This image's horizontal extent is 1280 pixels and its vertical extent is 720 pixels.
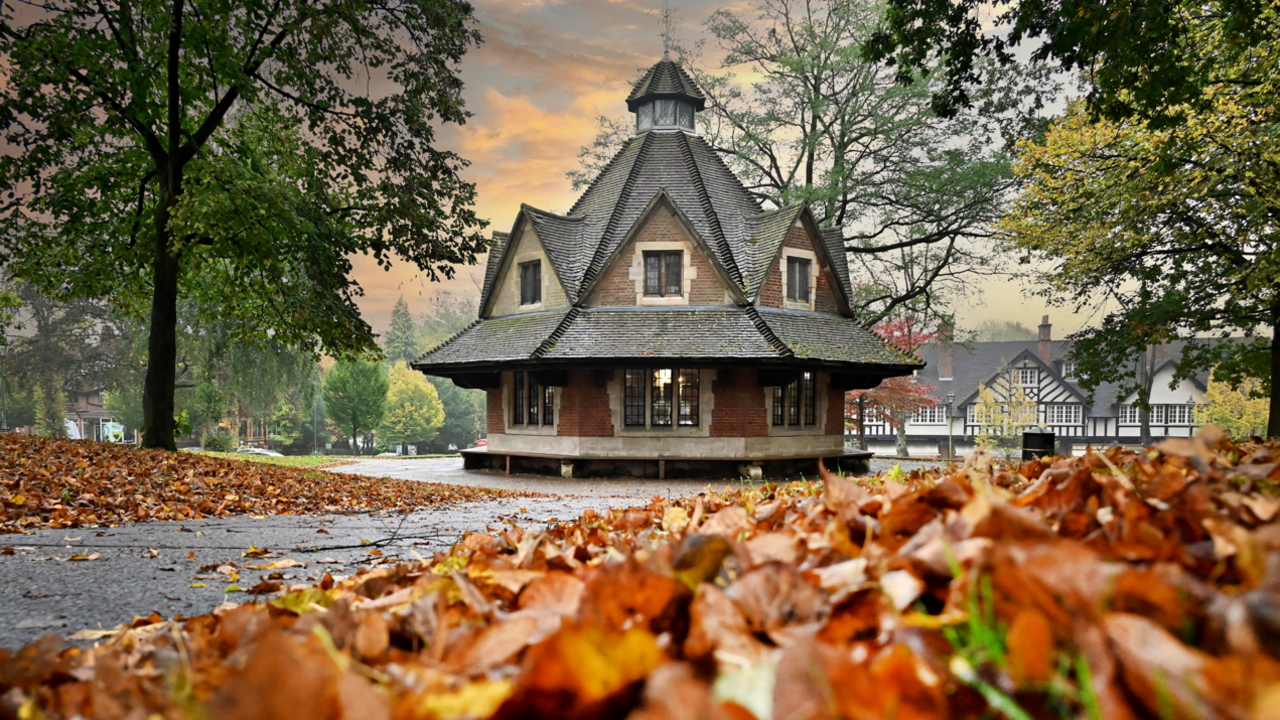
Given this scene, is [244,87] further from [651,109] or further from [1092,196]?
[1092,196]

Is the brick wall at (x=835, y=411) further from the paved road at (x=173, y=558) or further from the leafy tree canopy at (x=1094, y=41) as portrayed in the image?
the paved road at (x=173, y=558)

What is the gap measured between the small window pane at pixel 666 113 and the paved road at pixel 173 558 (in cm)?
1866

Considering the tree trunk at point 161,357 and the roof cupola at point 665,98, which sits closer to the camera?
the tree trunk at point 161,357

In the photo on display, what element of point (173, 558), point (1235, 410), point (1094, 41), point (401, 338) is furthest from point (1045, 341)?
point (401, 338)

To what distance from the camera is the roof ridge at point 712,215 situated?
62.6 ft

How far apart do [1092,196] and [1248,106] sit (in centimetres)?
297

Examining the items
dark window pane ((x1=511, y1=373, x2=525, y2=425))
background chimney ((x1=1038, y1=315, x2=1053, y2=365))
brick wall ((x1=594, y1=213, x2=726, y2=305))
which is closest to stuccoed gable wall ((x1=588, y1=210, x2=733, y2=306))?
brick wall ((x1=594, y1=213, x2=726, y2=305))

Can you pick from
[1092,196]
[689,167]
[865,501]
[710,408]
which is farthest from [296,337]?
[1092,196]

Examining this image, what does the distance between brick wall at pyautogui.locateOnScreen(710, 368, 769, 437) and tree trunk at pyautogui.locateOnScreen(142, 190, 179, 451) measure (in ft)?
40.7

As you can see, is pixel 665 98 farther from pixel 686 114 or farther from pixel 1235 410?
pixel 1235 410

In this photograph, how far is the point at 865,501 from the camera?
1.99 meters

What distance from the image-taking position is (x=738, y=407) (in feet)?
58.1

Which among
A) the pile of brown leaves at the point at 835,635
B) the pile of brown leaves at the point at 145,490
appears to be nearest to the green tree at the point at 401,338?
the pile of brown leaves at the point at 145,490

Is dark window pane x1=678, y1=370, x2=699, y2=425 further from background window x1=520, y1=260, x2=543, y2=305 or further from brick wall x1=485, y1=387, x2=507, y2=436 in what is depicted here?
brick wall x1=485, y1=387, x2=507, y2=436
